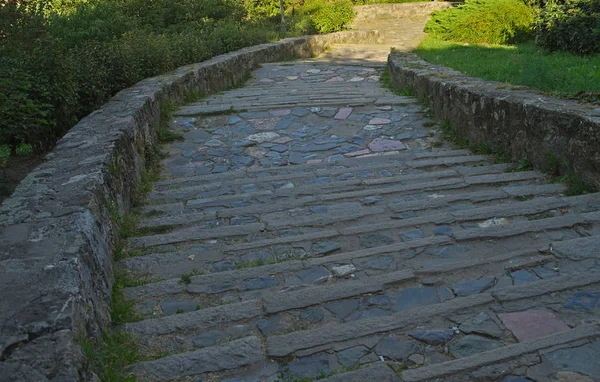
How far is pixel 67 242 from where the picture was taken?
2.53 metres

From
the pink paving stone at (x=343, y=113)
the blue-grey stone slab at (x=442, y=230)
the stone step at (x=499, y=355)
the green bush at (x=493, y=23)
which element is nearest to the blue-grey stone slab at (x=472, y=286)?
the stone step at (x=499, y=355)

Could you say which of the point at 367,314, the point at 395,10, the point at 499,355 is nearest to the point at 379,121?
the point at 367,314

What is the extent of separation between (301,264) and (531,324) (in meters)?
1.19

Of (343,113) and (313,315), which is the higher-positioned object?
(343,113)

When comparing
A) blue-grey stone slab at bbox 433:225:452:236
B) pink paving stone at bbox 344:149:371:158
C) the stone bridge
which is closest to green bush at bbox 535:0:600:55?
pink paving stone at bbox 344:149:371:158

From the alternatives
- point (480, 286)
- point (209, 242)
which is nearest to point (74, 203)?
point (209, 242)

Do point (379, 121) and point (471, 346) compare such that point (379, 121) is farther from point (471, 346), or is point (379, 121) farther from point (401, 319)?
point (471, 346)

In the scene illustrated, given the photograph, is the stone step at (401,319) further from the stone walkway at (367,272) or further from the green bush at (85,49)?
the green bush at (85,49)

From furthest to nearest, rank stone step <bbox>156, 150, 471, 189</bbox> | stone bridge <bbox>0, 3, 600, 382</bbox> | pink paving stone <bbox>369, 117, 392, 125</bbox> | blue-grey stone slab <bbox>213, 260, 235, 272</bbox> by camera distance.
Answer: pink paving stone <bbox>369, 117, 392, 125</bbox> → stone step <bbox>156, 150, 471, 189</bbox> → blue-grey stone slab <bbox>213, 260, 235, 272</bbox> → stone bridge <bbox>0, 3, 600, 382</bbox>

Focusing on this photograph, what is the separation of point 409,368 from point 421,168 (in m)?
2.83

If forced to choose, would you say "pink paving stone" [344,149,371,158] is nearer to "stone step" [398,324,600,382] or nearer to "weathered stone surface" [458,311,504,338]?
"weathered stone surface" [458,311,504,338]

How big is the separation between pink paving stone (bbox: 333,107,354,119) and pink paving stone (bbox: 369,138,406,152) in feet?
3.22

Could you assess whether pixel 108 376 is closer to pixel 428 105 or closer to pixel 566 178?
pixel 566 178

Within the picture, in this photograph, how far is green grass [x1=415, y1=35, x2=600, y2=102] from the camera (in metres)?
5.51
